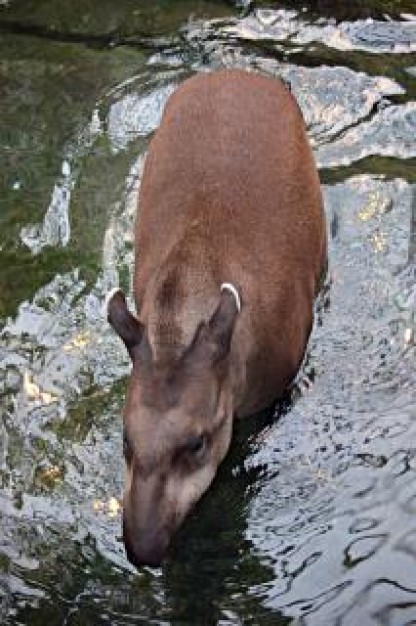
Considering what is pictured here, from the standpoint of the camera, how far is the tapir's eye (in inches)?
229

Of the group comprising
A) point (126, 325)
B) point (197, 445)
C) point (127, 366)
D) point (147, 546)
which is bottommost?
point (127, 366)

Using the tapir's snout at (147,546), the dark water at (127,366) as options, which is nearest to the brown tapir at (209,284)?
the tapir's snout at (147,546)

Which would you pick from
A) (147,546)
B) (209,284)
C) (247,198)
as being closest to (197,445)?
(147,546)

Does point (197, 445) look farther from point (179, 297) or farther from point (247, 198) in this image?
point (247, 198)

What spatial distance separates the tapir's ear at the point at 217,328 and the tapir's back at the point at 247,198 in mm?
648

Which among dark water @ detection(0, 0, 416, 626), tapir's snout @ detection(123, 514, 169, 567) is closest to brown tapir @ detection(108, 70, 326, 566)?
tapir's snout @ detection(123, 514, 169, 567)

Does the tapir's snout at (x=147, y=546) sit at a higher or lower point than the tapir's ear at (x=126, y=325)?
lower

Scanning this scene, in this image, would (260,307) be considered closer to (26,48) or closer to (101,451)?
(101,451)

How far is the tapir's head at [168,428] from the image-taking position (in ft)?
18.5

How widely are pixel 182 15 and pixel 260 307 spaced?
4514 millimetres

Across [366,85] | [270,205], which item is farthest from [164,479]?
[366,85]

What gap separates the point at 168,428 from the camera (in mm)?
5727

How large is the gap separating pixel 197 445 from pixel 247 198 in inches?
66.7

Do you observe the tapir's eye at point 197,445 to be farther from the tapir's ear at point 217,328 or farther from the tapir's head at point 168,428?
the tapir's ear at point 217,328
